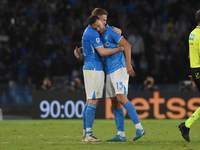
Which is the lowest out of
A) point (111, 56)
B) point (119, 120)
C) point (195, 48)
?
point (119, 120)

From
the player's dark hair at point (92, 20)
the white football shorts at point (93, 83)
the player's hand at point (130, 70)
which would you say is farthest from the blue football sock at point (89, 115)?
the player's dark hair at point (92, 20)

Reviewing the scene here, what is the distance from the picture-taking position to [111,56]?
7.71 m

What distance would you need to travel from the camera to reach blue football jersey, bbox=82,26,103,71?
7535 mm

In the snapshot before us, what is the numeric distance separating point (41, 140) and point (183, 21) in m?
11.2

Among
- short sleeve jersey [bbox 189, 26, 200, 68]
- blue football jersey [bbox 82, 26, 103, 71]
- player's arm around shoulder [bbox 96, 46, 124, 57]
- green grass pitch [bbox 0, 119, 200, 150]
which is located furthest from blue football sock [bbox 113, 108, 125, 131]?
short sleeve jersey [bbox 189, 26, 200, 68]

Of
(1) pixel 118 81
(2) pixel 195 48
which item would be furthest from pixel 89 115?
(2) pixel 195 48

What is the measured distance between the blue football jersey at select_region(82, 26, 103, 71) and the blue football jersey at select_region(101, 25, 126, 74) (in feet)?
0.56

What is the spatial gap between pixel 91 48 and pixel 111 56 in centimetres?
37

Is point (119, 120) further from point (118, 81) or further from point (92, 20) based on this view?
point (92, 20)

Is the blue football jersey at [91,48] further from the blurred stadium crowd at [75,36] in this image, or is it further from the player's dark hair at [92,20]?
the blurred stadium crowd at [75,36]

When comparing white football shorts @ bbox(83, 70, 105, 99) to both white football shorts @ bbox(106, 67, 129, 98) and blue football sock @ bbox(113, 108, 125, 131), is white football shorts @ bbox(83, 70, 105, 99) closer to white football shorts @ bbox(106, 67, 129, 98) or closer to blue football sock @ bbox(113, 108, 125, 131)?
white football shorts @ bbox(106, 67, 129, 98)

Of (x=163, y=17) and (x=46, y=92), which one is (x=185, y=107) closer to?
(x=46, y=92)

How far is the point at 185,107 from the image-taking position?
13492 millimetres

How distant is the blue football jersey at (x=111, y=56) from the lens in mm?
7656
